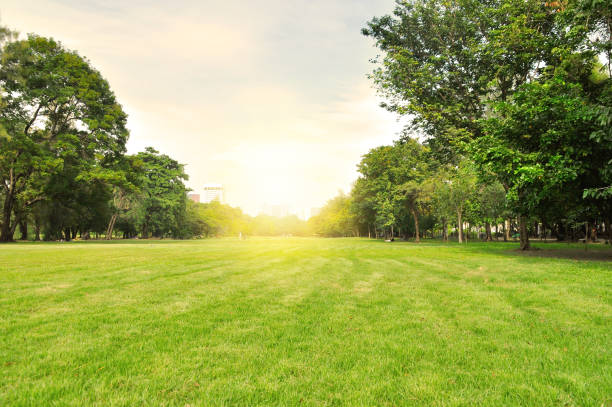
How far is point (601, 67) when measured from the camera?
595 inches

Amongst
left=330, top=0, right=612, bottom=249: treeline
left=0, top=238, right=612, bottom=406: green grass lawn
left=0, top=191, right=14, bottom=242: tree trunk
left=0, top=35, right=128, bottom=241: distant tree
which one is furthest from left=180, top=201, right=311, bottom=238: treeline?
left=0, top=238, right=612, bottom=406: green grass lawn

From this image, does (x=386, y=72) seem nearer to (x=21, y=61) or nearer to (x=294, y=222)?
(x=21, y=61)

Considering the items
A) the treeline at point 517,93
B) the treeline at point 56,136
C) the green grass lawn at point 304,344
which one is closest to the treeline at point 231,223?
the treeline at point 56,136

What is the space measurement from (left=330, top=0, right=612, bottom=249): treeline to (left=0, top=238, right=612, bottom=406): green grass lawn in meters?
6.48

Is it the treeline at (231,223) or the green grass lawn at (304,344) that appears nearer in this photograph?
the green grass lawn at (304,344)

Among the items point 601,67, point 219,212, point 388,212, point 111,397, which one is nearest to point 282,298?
point 111,397

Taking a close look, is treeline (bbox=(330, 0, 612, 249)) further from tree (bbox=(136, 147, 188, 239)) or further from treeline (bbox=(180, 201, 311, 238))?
treeline (bbox=(180, 201, 311, 238))

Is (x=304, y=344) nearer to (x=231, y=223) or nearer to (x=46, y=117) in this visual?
(x=46, y=117)

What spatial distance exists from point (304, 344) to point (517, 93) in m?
14.8

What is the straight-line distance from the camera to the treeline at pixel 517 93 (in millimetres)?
11945

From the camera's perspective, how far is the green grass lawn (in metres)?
3.01

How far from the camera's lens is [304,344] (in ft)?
13.8

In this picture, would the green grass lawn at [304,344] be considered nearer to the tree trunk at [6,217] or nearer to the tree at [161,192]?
the tree trunk at [6,217]

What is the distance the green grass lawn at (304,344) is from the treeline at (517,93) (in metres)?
6.48
